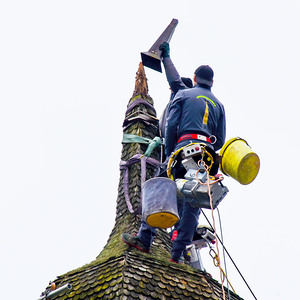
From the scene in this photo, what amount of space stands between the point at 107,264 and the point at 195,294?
1318mm

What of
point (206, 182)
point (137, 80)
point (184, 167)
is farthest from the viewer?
point (137, 80)

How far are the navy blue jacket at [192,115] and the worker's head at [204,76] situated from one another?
0.67 feet

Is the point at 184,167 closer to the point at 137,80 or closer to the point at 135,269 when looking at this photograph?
the point at 135,269

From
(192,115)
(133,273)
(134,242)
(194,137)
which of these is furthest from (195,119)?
(133,273)

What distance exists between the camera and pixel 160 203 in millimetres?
7484

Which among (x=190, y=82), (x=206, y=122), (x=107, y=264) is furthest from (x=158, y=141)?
(x=107, y=264)

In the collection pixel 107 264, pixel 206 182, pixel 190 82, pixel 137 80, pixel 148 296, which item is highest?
pixel 137 80

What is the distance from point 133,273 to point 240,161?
2.17 m

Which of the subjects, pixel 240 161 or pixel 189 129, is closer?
pixel 240 161

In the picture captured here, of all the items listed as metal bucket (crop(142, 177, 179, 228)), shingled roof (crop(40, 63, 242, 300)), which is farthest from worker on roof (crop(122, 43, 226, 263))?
metal bucket (crop(142, 177, 179, 228))

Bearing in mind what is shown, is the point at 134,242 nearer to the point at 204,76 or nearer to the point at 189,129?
the point at 189,129

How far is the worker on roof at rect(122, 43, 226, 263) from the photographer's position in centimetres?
850

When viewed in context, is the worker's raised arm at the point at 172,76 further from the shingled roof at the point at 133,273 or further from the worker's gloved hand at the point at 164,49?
the shingled roof at the point at 133,273

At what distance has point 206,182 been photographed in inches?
310
